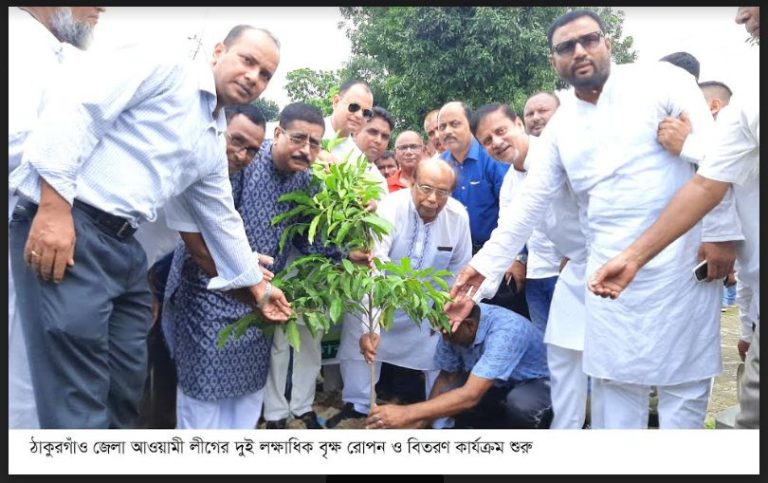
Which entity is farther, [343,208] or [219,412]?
[219,412]


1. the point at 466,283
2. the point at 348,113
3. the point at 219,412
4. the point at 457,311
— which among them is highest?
the point at 348,113

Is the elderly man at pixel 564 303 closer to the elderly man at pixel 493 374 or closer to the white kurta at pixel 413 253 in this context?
the elderly man at pixel 493 374

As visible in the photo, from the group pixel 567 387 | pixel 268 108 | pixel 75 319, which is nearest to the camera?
pixel 75 319

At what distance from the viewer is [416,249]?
333cm

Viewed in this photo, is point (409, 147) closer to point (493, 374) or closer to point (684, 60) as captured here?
point (493, 374)

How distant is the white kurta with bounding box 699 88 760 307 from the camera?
90.3 inches

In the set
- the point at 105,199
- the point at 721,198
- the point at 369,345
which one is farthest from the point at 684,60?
the point at 105,199

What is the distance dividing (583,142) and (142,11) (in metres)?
1.64

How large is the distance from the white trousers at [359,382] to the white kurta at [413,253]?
0.11 ft

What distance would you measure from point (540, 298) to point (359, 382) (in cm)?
89

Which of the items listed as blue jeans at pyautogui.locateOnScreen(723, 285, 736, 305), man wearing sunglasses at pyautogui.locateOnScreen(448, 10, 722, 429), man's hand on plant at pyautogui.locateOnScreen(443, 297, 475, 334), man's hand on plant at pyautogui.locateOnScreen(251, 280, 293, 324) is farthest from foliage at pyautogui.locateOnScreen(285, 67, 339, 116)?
blue jeans at pyautogui.locateOnScreen(723, 285, 736, 305)

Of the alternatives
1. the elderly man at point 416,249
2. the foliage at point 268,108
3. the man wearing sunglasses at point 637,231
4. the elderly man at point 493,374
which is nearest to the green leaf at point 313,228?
the elderly man at point 416,249

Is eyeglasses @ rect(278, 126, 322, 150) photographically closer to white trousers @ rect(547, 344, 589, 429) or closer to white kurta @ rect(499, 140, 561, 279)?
white kurta @ rect(499, 140, 561, 279)

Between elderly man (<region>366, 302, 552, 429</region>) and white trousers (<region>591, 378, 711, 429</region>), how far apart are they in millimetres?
314
